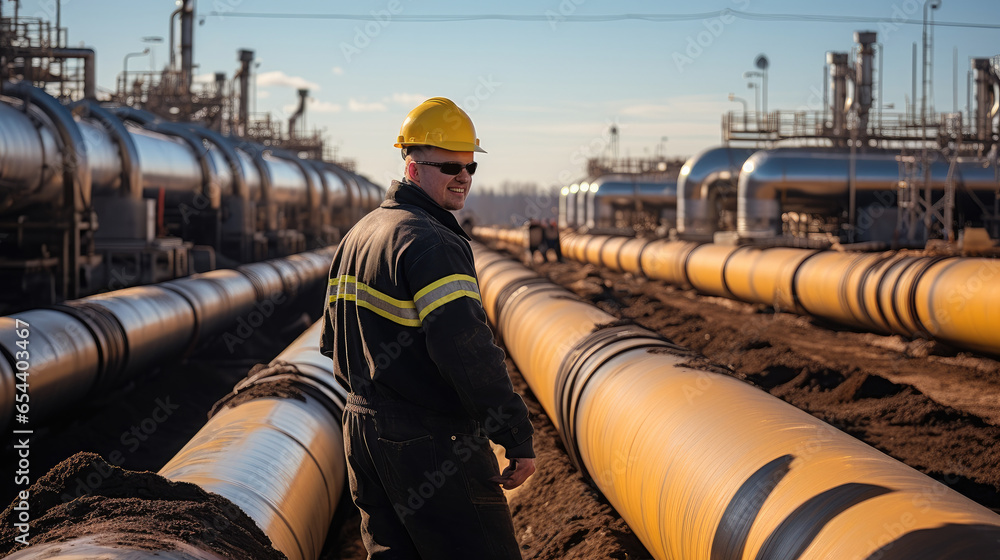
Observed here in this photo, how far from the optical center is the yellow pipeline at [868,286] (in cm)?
913

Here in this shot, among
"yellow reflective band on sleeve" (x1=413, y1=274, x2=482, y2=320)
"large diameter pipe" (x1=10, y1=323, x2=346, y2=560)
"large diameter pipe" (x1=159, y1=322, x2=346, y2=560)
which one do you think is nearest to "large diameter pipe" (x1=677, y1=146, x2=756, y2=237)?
"large diameter pipe" (x1=10, y1=323, x2=346, y2=560)

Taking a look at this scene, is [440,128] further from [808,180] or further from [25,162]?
[808,180]

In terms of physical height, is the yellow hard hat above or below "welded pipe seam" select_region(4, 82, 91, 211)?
below

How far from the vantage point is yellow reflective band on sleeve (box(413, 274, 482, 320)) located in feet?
8.94

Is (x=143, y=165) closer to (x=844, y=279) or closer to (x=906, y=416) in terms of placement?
(x=844, y=279)

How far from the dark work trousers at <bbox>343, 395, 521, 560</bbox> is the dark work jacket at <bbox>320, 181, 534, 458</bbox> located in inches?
2.5

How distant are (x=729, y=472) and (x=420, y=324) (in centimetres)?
133

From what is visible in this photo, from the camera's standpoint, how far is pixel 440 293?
8.95 feet

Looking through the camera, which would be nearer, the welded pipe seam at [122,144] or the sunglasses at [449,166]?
→ the sunglasses at [449,166]

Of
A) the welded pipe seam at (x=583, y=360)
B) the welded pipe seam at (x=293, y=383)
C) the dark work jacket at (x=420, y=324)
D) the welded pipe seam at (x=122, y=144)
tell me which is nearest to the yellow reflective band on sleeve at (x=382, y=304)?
the dark work jacket at (x=420, y=324)

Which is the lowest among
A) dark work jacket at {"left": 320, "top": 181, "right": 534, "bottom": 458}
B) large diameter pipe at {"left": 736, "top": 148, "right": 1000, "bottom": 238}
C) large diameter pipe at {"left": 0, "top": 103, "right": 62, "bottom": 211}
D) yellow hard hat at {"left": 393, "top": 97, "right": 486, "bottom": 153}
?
dark work jacket at {"left": 320, "top": 181, "right": 534, "bottom": 458}

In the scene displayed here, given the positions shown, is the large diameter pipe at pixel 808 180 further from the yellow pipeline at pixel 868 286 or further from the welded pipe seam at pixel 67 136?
the welded pipe seam at pixel 67 136

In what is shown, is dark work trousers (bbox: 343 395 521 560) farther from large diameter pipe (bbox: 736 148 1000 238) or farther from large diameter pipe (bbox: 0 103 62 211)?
large diameter pipe (bbox: 736 148 1000 238)

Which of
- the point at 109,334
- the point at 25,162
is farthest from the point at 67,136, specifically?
the point at 109,334
